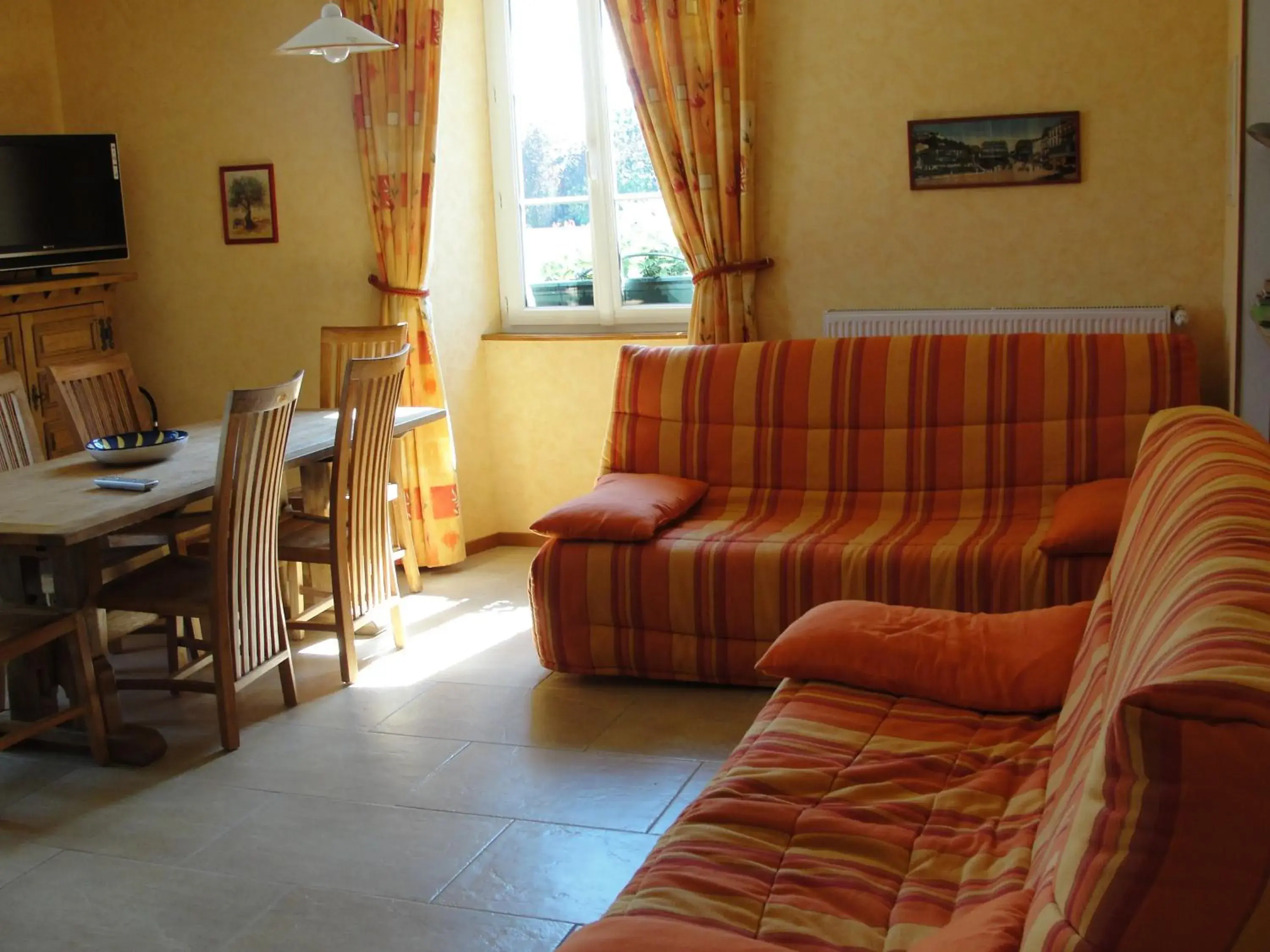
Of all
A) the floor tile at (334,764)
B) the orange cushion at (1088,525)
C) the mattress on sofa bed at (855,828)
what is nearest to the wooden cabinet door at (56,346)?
the floor tile at (334,764)

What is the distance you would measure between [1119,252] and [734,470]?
1.59m

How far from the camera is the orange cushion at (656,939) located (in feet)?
4.86

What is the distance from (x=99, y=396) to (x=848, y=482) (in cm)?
A: 266

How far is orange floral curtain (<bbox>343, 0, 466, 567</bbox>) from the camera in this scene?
5098mm

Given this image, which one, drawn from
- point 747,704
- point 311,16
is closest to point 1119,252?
point 747,704

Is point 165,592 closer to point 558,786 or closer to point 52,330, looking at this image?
point 558,786

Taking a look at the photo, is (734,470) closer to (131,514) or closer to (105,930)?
(131,514)

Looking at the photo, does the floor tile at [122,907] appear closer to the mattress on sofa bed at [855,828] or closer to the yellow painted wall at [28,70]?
the mattress on sofa bed at [855,828]

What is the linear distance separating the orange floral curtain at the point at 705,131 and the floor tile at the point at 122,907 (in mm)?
2822

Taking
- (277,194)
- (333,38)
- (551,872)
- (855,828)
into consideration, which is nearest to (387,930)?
(551,872)

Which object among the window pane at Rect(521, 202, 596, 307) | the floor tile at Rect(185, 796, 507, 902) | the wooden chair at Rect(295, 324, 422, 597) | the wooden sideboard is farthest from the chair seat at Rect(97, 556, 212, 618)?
the window pane at Rect(521, 202, 596, 307)

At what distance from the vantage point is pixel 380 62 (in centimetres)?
513

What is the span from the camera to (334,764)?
348 cm

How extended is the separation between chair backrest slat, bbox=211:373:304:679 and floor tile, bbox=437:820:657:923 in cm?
106
